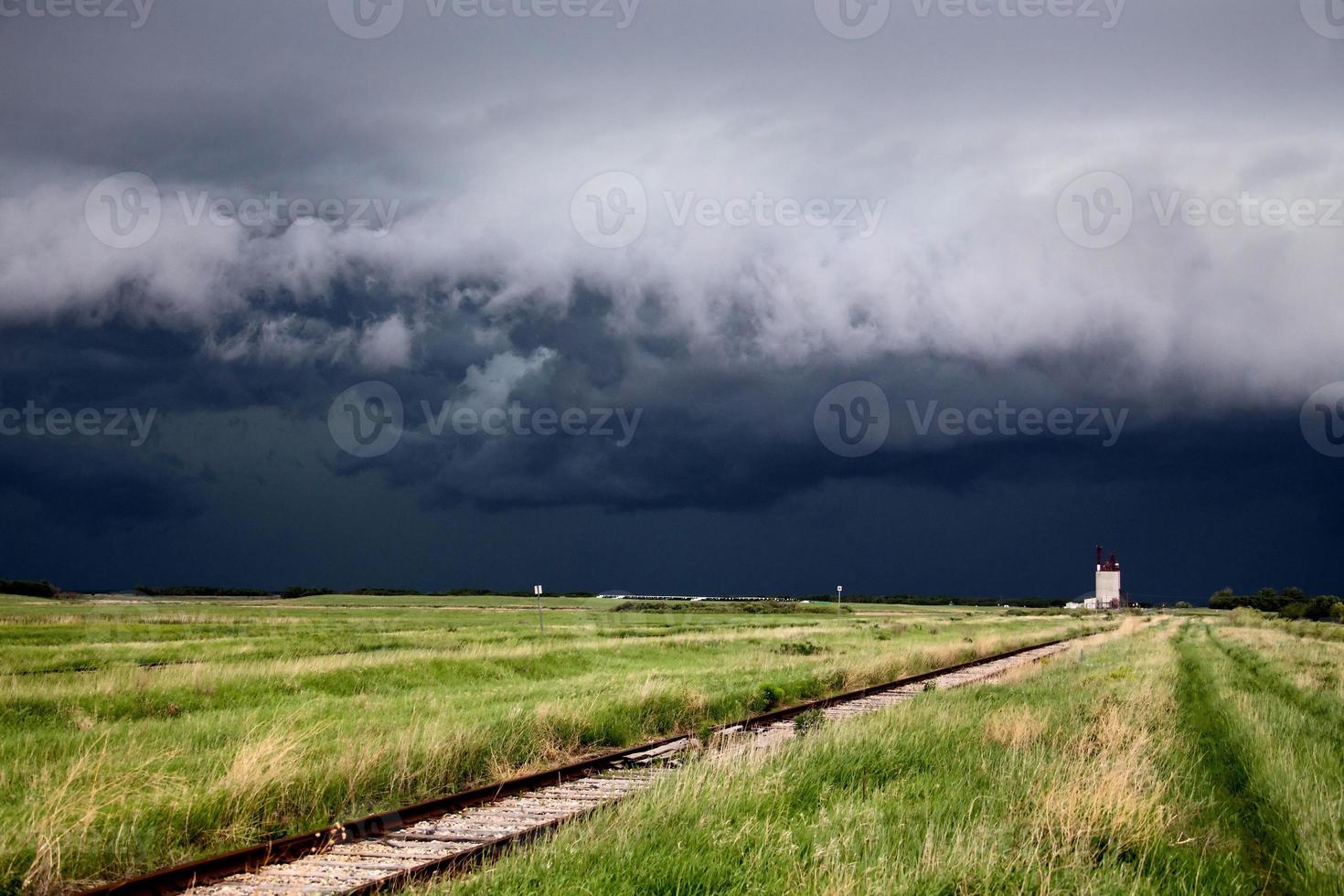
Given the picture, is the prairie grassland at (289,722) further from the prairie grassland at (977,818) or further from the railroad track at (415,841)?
the prairie grassland at (977,818)

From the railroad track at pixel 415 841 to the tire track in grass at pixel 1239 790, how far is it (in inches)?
223

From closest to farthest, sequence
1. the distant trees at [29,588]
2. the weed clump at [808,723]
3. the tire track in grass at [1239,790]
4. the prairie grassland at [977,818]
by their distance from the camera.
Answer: the prairie grassland at [977,818], the tire track in grass at [1239,790], the weed clump at [808,723], the distant trees at [29,588]

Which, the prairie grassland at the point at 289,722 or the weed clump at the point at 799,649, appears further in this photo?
the weed clump at the point at 799,649

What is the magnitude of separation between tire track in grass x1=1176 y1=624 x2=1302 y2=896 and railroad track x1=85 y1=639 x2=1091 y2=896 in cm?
567

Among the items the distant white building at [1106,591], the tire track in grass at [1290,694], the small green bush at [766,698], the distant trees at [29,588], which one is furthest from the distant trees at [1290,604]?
the distant trees at [29,588]

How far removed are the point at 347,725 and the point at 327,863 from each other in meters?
7.50

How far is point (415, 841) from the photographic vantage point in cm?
856

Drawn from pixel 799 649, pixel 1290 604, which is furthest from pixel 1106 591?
pixel 799 649

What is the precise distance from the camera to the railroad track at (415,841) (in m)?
7.21

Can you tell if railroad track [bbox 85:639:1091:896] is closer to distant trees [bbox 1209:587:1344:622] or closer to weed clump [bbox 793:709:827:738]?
weed clump [bbox 793:709:827:738]

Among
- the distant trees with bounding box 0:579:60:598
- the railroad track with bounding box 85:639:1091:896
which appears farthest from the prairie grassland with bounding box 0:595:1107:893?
the distant trees with bounding box 0:579:60:598

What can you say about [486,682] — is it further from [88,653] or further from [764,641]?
[764,641]

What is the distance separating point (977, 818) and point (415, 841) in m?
5.11

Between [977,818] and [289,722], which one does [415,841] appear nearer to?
[977,818]
